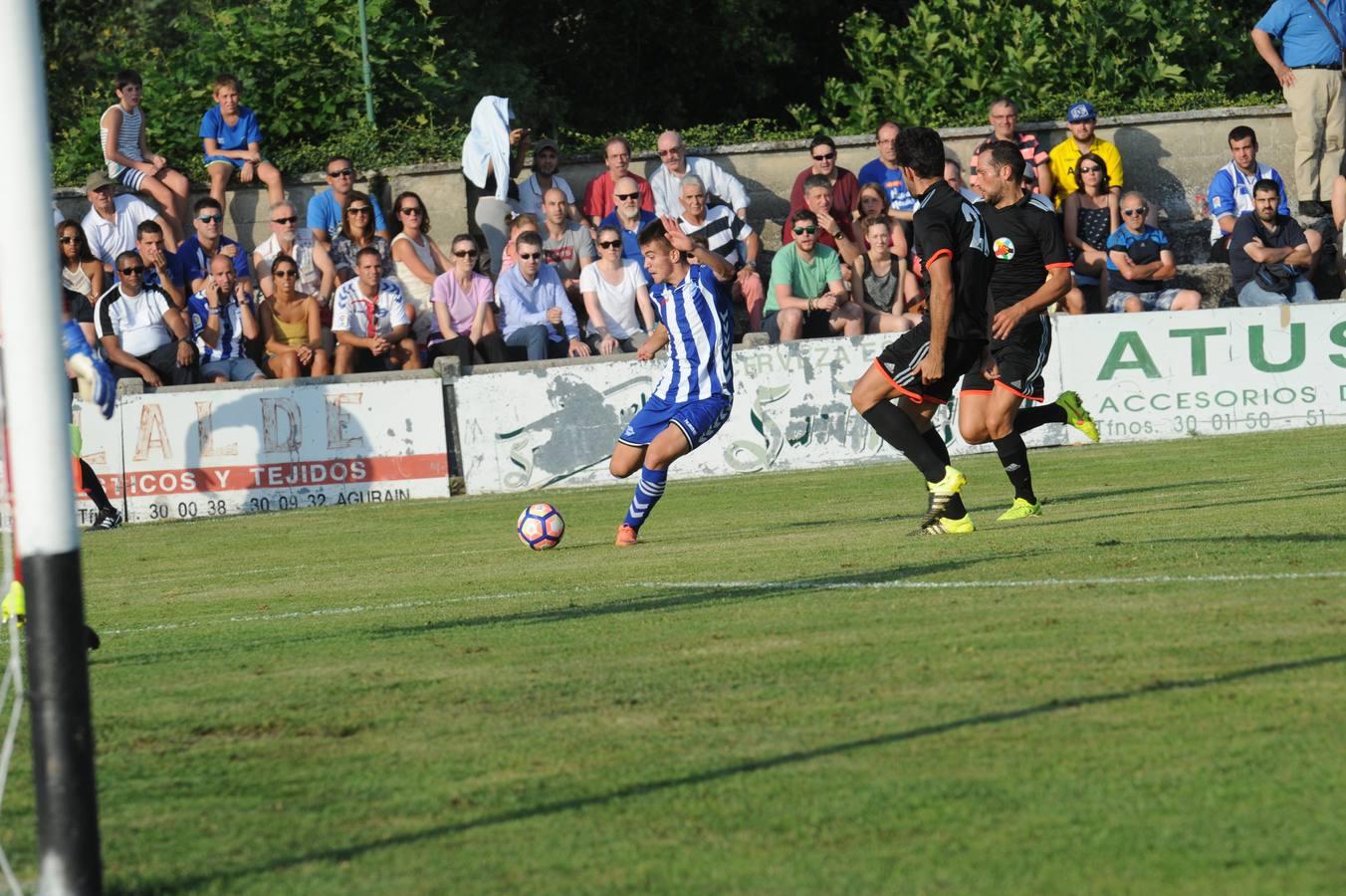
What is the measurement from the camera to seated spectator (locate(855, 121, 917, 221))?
19812 mm

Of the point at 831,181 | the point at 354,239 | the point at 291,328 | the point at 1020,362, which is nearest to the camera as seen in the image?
the point at 1020,362

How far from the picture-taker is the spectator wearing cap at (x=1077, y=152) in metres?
20.2

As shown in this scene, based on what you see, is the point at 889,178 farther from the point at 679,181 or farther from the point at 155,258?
the point at 155,258

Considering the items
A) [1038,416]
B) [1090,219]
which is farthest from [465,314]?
[1038,416]

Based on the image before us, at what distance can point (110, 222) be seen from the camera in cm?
1950

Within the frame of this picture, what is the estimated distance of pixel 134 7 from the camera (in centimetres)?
3394

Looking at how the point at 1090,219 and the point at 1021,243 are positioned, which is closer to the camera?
the point at 1021,243

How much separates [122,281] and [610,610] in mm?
11870

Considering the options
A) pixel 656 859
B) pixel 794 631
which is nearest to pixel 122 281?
pixel 794 631

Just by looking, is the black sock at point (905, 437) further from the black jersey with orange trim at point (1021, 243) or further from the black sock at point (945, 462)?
the black jersey with orange trim at point (1021, 243)

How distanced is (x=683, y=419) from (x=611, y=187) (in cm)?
853

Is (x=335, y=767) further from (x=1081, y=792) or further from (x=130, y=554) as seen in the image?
(x=130, y=554)

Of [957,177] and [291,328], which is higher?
[957,177]

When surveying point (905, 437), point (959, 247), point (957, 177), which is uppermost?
point (957, 177)
